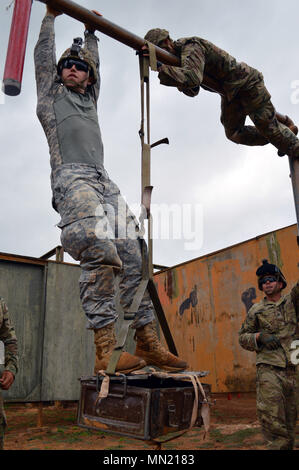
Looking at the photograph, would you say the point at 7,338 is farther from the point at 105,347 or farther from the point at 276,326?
the point at 276,326

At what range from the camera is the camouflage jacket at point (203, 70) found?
3.01 meters

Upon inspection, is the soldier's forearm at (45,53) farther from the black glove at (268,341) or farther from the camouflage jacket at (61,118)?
the black glove at (268,341)

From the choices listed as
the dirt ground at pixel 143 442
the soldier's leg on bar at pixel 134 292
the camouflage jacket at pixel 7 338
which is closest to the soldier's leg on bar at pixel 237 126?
the soldier's leg on bar at pixel 134 292

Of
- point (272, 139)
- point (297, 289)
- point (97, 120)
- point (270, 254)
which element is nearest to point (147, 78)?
point (97, 120)

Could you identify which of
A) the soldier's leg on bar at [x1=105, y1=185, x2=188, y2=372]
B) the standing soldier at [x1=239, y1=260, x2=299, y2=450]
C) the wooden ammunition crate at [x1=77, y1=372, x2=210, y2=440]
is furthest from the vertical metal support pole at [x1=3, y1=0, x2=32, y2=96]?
the standing soldier at [x1=239, y1=260, x2=299, y2=450]

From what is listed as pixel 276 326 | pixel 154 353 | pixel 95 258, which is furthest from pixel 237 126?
pixel 154 353

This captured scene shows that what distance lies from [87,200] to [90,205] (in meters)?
0.04

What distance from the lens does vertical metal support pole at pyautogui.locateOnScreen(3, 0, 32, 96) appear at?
197 centimetres

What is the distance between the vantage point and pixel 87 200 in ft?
7.47

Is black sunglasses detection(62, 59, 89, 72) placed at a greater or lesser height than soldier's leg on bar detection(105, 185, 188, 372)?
greater

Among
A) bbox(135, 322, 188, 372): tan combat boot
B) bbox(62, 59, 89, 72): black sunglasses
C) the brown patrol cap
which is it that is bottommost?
bbox(135, 322, 188, 372): tan combat boot

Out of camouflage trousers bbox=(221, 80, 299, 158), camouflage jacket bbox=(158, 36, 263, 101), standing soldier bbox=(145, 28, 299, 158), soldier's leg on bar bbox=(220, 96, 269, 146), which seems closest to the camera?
camouflage jacket bbox=(158, 36, 263, 101)

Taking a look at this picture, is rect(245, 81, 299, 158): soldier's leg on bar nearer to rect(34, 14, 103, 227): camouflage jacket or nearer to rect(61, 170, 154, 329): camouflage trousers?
rect(34, 14, 103, 227): camouflage jacket

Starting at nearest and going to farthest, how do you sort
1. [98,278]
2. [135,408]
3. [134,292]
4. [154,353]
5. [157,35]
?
[135,408]
[98,278]
[154,353]
[134,292]
[157,35]
